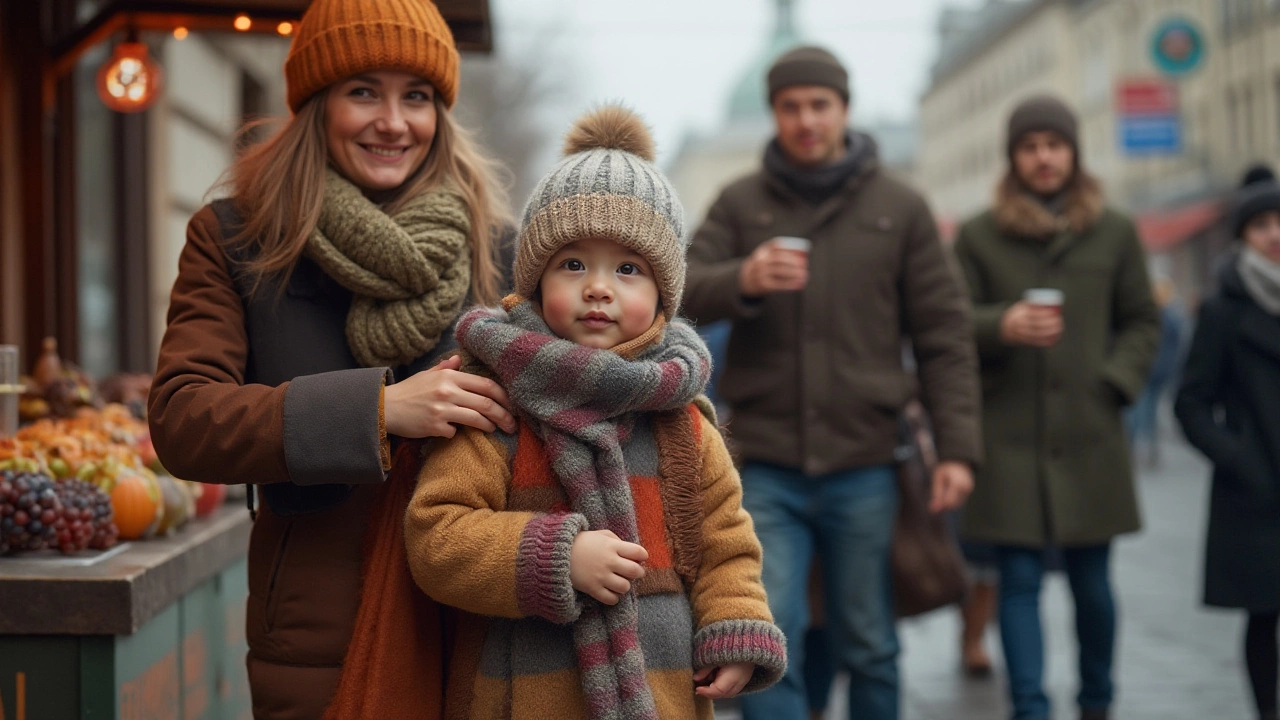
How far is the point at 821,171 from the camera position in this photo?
15.5 ft

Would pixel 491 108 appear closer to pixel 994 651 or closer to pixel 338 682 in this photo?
pixel 994 651

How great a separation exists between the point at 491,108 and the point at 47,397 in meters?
24.1

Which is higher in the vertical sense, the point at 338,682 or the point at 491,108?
the point at 491,108

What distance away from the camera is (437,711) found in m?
2.65

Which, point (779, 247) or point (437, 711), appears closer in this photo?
point (437, 711)

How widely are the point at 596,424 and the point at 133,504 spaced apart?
1.83 m

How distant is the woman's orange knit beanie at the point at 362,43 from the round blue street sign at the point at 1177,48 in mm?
16030

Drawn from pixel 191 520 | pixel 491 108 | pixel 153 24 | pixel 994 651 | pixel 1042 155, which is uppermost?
pixel 491 108

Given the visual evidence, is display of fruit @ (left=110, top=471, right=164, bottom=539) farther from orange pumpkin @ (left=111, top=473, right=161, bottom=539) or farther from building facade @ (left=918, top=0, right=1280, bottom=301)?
building facade @ (left=918, top=0, right=1280, bottom=301)

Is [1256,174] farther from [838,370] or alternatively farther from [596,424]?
[596,424]

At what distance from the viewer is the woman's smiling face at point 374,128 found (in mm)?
2912

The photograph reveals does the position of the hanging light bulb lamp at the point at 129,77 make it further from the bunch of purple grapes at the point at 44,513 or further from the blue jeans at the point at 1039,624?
the blue jeans at the point at 1039,624

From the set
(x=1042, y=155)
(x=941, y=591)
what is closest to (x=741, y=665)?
(x=941, y=591)

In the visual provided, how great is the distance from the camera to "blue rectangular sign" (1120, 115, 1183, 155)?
65.4ft
